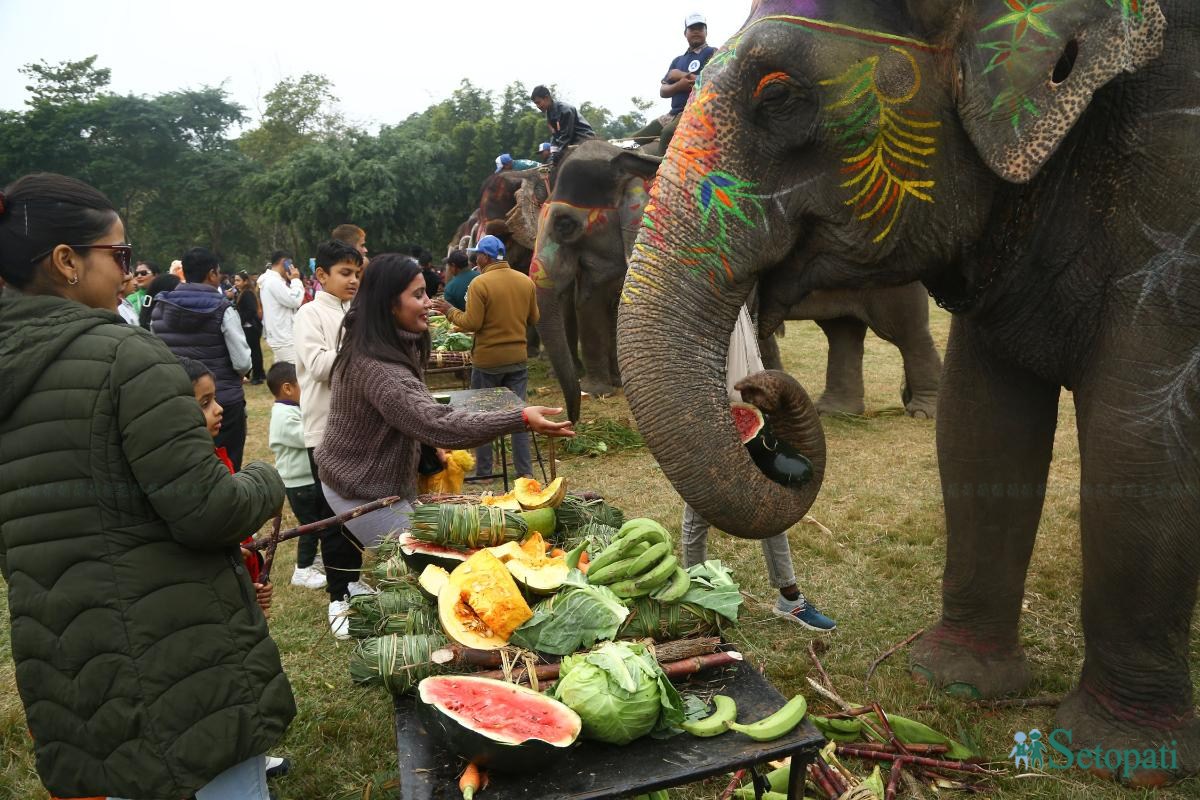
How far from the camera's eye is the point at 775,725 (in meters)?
2.11

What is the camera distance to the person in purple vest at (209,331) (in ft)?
20.1

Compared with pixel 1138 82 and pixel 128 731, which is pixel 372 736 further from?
pixel 1138 82

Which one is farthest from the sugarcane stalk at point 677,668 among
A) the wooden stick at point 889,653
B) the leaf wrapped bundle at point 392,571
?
the wooden stick at point 889,653

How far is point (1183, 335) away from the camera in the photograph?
270cm

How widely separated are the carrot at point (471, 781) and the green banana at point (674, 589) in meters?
0.80

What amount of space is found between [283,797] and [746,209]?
9.36 feet

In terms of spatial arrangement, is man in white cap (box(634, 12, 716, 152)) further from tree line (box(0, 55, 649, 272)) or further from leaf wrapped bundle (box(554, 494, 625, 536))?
tree line (box(0, 55, 649, 272))

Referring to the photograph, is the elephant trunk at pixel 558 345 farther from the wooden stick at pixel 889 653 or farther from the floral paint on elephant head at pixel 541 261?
the wooden stick at pixel 889 653

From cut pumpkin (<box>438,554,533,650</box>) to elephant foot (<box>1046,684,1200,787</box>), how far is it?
6.95 feet

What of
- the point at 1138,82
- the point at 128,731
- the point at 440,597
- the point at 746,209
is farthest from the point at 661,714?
the point at 1138,82

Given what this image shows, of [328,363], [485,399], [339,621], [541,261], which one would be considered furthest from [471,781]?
[541,261]

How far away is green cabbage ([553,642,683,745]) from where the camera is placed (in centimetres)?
207

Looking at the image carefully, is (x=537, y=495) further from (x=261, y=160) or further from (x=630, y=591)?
(x=261, y=160)

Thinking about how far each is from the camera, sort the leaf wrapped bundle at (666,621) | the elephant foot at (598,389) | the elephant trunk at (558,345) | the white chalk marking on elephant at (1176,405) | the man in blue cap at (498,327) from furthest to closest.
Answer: the elephant foot at (598,389) < the elephant trunk at (558,345) < the man in blue cap at (498,327) < the white chalk marking on elephant at (1176,405) < the leaf wrapped bundle at (666,621)
